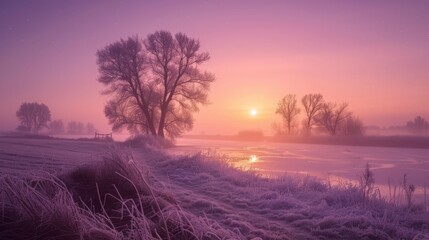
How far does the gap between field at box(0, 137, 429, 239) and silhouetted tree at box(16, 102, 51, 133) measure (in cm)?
5977

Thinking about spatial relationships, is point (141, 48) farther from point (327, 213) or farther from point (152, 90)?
point (327, 213)

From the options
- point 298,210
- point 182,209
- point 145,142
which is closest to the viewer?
point 182,209

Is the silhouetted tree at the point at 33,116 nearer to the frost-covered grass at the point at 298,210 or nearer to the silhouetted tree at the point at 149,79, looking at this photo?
the silhouetted tree at the point at 149,79

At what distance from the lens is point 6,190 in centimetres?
386

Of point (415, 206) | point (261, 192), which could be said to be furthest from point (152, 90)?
point (415, 206)

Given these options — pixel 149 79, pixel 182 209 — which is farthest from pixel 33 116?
pixel 182 209

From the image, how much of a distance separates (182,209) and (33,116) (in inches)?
2560

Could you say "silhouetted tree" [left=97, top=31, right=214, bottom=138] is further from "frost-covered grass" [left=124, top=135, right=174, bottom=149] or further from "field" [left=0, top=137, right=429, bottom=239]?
"field" [left=0, top=137, right=429, bottom=239]

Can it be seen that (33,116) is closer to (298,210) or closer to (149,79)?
(149,79)

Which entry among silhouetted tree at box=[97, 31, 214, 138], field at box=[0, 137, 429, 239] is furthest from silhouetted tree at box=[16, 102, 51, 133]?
field at box=[0, 137, 429, 239]

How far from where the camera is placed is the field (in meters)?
3.36

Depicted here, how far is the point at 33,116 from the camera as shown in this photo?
205 ft

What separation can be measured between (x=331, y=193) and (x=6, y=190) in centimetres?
572

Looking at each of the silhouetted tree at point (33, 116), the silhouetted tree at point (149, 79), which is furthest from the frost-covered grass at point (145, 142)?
the silhouetted tree at point (33, 116)
